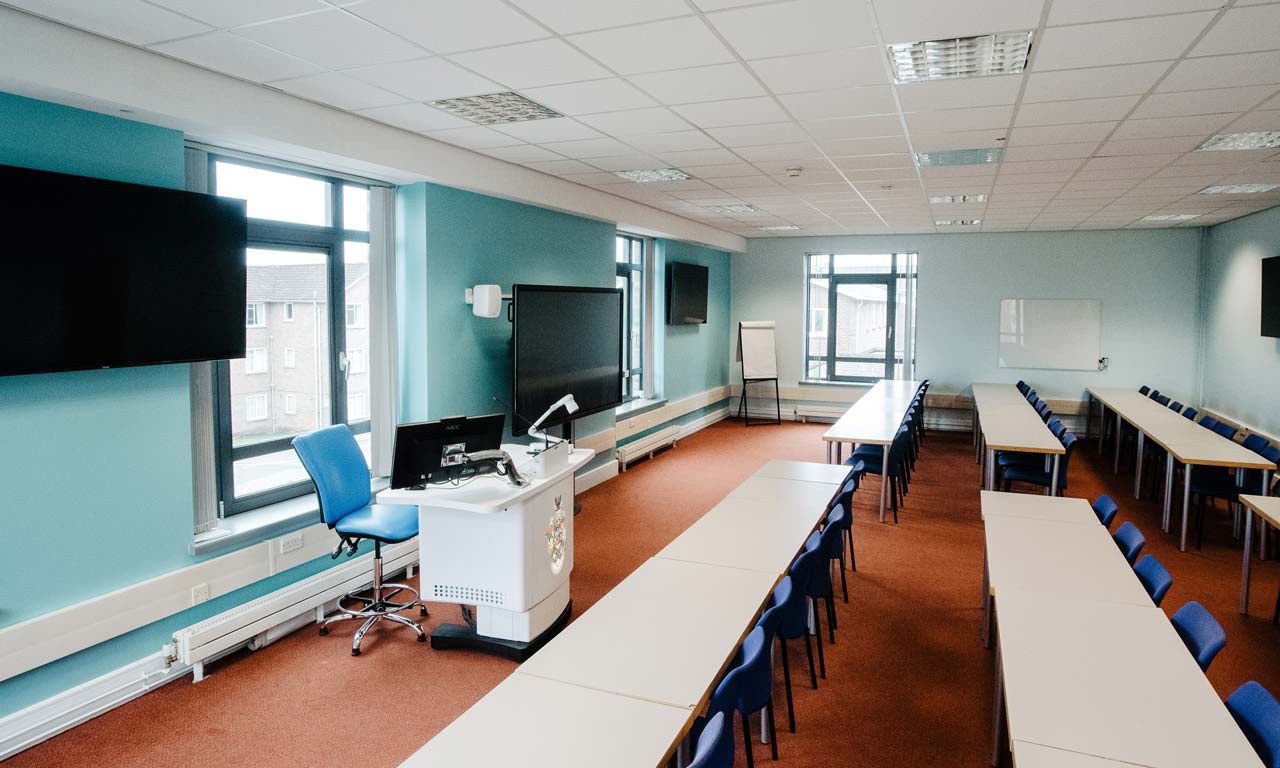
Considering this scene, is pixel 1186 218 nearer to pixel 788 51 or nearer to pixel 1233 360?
pixel 1233 360

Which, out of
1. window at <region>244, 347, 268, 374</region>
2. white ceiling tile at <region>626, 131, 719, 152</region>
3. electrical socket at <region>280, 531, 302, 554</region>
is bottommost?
electrical socket at <region>280, 531, 302, 554</region>

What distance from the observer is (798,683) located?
3.88 metres

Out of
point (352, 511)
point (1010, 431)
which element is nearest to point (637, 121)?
point (352, 511)

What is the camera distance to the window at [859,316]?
39.6 feet

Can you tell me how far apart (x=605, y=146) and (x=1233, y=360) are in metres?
8.29

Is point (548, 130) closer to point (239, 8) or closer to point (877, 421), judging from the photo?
point (239, 8)

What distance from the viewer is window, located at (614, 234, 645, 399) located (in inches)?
381

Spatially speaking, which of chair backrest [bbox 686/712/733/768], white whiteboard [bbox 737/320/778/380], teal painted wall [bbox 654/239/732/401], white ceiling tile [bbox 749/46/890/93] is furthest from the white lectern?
white whiteboard [bbox 737/320/778/380]

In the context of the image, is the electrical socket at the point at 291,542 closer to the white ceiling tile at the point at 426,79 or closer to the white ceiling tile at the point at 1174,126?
the white ceiling tile at the point at 426,79

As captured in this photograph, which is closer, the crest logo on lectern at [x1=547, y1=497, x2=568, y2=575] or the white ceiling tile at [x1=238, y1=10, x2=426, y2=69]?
the white ceiling tile at [x1=238, y1=10, x2=426, y2=69]

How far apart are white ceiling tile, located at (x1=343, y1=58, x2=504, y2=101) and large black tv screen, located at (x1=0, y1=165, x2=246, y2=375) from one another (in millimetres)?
1020

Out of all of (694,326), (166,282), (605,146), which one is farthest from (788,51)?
(694,326)

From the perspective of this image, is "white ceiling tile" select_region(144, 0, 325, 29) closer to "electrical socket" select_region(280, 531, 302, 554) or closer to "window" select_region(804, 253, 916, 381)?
"electrical socket" select_region(280, 531, 302, 554)

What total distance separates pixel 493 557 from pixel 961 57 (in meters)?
3.45
